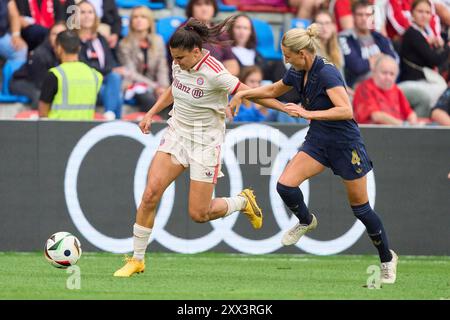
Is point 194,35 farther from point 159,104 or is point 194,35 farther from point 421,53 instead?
point 421,53

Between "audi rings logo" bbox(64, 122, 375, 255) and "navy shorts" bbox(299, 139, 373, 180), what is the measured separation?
2.68 metres

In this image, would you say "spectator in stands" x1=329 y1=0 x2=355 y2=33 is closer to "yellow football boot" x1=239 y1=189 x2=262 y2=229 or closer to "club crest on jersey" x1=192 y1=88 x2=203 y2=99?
"yellow football boot" x1=239 y1=189 x2=262 y2=229

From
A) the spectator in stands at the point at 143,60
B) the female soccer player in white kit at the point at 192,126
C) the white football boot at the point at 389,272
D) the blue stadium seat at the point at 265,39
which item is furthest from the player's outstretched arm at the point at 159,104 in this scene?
the blue stadium seat at the point at 265,39

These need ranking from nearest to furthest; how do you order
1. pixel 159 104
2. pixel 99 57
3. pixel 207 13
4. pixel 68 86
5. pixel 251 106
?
pixel 159 104 < pixel 68 86 < pixel 251 106 < pixel 99 57 < pixel 207 13

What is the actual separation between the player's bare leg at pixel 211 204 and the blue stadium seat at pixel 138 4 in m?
5.62

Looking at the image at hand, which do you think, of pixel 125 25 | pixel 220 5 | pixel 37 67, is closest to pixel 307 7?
pixel 220 5

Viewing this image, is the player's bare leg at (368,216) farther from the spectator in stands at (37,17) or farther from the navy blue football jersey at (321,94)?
the spectator in stands at (37,17)

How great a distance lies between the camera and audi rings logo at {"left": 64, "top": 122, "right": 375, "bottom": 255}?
38.9 feet

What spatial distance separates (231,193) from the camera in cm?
1203

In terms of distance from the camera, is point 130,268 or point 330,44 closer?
point 130,268

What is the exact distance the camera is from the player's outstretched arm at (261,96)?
890cm

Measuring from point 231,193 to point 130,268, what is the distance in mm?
2751

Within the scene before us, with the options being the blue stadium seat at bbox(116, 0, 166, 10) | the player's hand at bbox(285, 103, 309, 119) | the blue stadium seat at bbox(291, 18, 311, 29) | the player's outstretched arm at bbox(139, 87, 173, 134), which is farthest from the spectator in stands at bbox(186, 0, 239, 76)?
the player's hand at bbox(285, 103, 309, 119)
